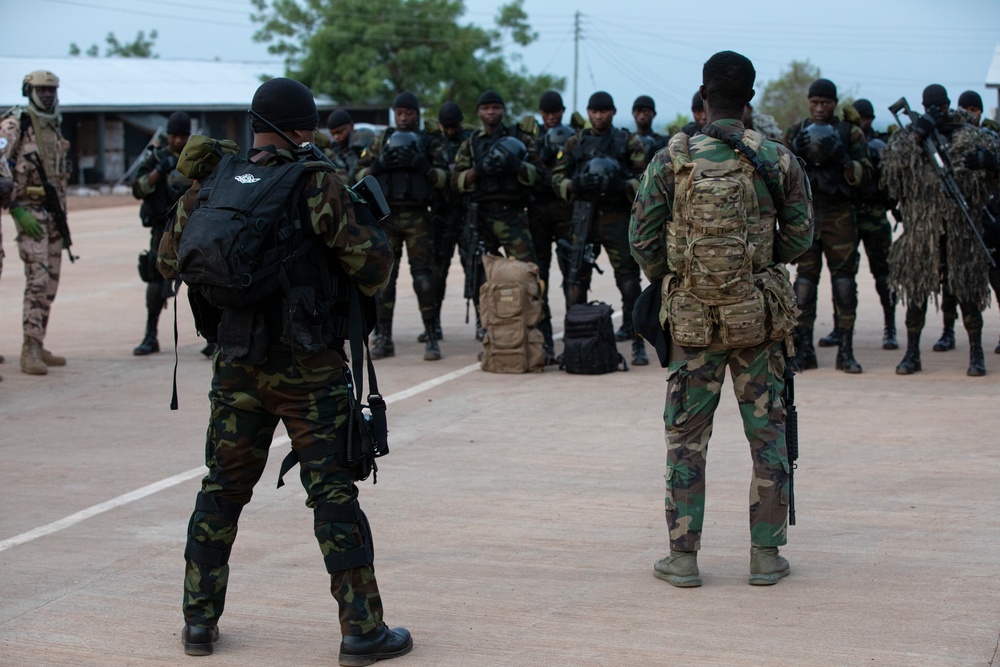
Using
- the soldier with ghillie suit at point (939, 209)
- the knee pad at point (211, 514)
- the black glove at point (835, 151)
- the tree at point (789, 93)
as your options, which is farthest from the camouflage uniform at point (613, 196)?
the tree at point (789, 93)

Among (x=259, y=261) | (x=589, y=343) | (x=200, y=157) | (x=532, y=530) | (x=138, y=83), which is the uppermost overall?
(x=138, y=83)

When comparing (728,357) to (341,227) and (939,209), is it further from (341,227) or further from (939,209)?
(939,209)

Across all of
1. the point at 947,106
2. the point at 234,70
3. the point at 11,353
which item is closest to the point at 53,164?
the point at 11,353

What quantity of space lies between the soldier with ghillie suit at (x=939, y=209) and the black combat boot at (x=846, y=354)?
0.54 metres

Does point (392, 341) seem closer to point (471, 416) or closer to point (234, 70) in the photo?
point (471, 416)

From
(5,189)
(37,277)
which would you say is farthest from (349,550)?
(37,277)

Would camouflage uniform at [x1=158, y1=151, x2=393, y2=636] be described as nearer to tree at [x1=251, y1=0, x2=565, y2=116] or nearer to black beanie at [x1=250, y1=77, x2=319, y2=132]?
black beanie at [x1=250, y1=77, x2=319, y2=132]

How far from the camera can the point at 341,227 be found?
4.20 m

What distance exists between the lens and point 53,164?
400 inches

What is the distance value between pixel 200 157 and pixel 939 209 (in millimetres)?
6419

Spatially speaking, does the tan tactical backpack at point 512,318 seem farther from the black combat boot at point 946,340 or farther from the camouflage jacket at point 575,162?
the black combat boot at point 946,340

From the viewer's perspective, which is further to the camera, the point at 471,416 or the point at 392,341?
the point at 392,341

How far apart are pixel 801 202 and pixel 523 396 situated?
14.3 feet

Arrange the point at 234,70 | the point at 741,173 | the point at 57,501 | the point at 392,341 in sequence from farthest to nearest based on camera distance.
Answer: the point at 234,70, the point at 392,341, the point at 57,501, the point at 741,173
